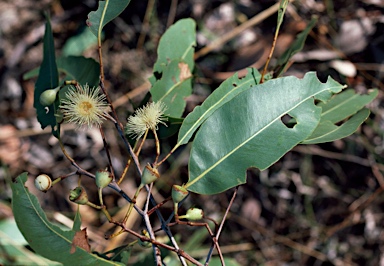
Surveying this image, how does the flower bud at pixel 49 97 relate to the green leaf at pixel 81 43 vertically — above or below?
below

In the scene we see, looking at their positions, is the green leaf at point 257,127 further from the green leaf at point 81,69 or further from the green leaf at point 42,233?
the green leaf at point 81,69

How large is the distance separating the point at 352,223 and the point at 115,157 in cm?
116

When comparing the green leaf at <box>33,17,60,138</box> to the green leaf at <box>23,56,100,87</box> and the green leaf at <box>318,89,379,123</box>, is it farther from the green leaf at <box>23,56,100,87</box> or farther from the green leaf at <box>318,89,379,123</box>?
the green leaf at <box>318,89,379,123</box>

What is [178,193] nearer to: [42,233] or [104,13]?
[42,233]

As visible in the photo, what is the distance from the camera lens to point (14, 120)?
2477 millimetres

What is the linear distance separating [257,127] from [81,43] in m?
1.58

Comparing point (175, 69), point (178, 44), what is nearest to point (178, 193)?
point (175, 69)

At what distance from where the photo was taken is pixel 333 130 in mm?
1157

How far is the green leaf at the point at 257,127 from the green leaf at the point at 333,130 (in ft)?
0.26

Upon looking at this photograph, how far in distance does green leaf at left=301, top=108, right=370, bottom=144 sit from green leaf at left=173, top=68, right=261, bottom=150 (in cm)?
20

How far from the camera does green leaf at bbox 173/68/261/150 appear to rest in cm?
114

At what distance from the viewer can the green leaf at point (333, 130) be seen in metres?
1.12

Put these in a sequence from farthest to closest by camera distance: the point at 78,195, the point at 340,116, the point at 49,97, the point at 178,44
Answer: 1. the point at 178,44
2. the point at 340,116
3. the point at 49,97
4. the point at 78,195

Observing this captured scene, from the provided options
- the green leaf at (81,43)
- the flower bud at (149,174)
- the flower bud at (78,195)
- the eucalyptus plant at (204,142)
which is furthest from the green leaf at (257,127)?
the green leaf at (81,43)
